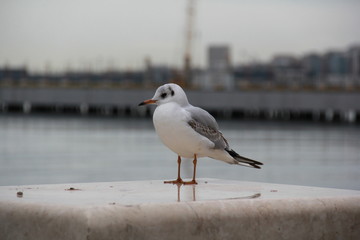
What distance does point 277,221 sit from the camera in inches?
296

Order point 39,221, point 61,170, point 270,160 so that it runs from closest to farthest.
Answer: point 39,221 < point 61,170 < point 270,160

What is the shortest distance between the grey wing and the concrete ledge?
0.59m

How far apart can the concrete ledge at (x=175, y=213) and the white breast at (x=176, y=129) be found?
0.47 m

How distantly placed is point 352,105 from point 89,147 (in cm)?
6589

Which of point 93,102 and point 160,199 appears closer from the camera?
point 160,199

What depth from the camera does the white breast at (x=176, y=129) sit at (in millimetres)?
8438

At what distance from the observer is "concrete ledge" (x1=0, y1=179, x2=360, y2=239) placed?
671cm

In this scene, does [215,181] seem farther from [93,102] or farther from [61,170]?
[93,102]

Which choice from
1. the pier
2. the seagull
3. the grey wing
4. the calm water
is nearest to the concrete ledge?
the seagull

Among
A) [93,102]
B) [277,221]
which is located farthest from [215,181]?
[93,102]

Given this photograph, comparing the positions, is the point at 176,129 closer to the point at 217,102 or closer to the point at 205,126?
the point at 205,126

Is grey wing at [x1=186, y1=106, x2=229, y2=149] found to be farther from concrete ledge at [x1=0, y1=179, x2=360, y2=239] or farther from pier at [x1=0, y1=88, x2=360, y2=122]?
pier at [x1=0, y1=88, x2=360, y2=122]

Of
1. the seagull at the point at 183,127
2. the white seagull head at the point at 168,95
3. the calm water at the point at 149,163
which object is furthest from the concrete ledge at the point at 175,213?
the calm water at the point at 149,163

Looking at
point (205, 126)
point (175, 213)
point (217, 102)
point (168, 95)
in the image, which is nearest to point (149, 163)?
point (205, 126)
